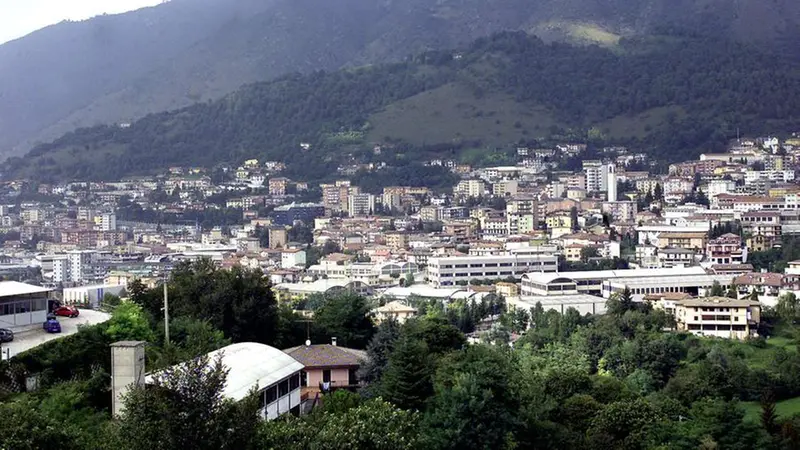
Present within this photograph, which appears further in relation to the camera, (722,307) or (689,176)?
(689,176)

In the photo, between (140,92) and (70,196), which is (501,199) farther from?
(140,92)

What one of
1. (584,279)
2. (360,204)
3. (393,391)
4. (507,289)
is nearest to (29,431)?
(393,391)

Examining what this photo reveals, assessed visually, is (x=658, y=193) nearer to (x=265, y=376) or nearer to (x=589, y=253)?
(x=589, y=253)

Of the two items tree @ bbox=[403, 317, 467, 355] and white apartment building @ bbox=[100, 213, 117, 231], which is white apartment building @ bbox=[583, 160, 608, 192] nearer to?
white apartment building @ bbox=[100, 213, 117, 231]

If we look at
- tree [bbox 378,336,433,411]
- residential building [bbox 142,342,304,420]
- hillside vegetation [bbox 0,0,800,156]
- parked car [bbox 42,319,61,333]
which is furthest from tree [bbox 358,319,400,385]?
hillside vegetation [bbox 0,0,800,156]

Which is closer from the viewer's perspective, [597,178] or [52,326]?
[52,326]

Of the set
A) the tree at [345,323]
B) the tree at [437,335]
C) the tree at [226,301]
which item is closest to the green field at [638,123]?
the tree at [345,323]

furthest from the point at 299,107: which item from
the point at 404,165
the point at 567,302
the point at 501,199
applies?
the point at 567,302
